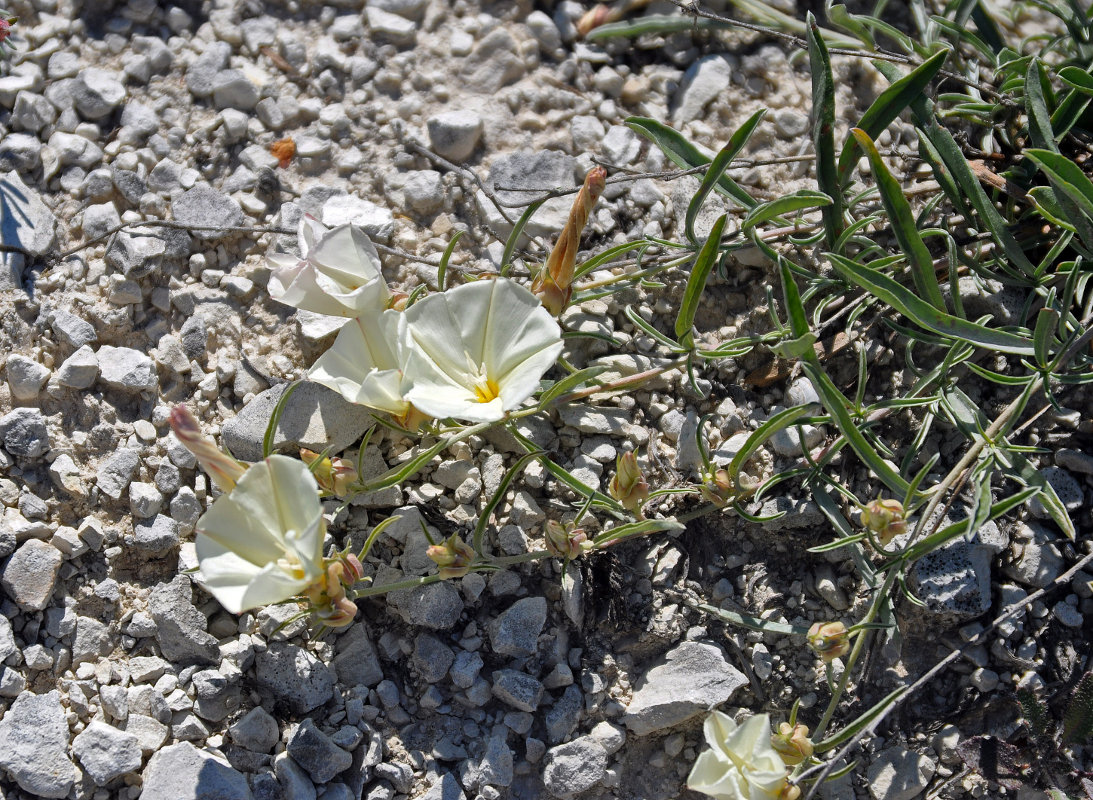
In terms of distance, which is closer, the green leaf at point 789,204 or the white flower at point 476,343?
the white flower at point 476,343

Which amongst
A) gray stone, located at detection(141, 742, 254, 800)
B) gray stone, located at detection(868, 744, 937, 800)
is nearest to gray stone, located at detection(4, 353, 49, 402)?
gray stone, located at detection(141, 742, 254, 800)

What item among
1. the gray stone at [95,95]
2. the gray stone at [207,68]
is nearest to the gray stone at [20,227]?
the gray stone at [95,95]

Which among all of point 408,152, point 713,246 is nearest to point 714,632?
point 713,246

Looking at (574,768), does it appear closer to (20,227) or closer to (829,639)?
(829,639)

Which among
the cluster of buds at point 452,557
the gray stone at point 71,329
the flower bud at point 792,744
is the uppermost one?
the gray stone at point 71,329

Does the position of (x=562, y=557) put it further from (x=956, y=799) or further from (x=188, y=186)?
(x=188, y=186)

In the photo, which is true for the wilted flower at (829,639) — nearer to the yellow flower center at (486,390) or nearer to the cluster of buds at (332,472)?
the yellow flower center at (486,390)

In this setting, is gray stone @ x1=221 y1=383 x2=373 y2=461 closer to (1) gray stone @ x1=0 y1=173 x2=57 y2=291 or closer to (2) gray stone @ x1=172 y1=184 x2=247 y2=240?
(2) gray stone @ x1=172 y1=184 x2=247 y2=240
